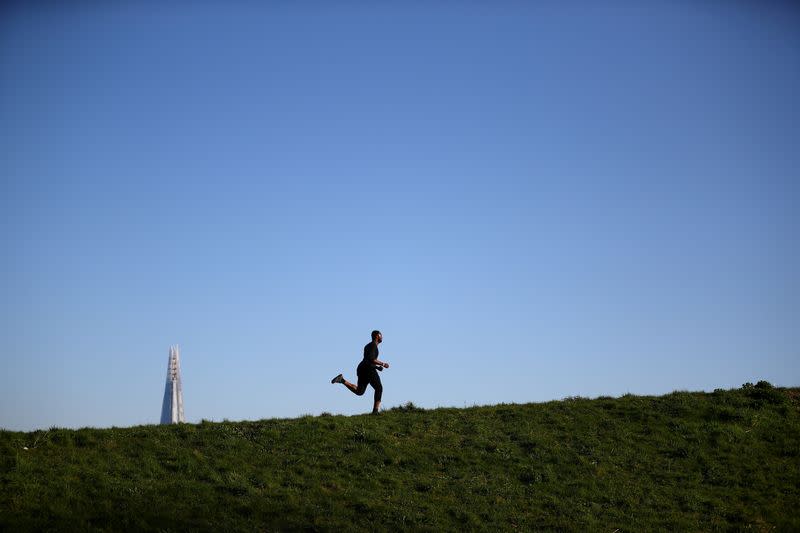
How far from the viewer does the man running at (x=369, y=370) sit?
27000mm

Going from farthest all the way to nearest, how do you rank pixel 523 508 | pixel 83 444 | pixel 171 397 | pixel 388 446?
pixel 171 397
pixel 388 446
pixel 83 444
pixel 523 508

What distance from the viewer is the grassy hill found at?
1983 cm

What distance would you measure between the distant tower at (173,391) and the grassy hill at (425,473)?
106955 mm

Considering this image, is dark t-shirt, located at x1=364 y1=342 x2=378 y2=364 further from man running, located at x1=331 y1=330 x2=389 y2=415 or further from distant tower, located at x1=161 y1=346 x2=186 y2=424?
distant tower, located at x1=161 y1=346 x2=186 y2=424

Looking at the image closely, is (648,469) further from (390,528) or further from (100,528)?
(100,528)

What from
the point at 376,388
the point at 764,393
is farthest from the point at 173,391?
the point at 764,393

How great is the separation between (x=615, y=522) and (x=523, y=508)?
2.52 meters

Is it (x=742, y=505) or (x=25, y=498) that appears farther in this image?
(x=742, y=505)

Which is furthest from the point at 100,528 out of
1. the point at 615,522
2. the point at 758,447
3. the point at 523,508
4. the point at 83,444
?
the point at 758,447

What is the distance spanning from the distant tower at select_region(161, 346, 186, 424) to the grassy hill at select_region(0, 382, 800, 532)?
351ft

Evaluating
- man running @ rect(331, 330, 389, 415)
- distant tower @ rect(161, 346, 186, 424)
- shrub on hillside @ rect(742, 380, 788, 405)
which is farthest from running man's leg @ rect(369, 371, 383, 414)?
distant tower @ rect(161, 346, 186, 424)

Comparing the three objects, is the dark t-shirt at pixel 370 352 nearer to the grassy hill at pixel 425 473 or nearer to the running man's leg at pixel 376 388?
the running man's leg at pixel 376 388

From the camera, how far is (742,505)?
73.2 feet

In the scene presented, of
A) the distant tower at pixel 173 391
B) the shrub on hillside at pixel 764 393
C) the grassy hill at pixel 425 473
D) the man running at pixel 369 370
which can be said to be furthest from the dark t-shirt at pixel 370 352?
the distant tower at pixel 173 391
